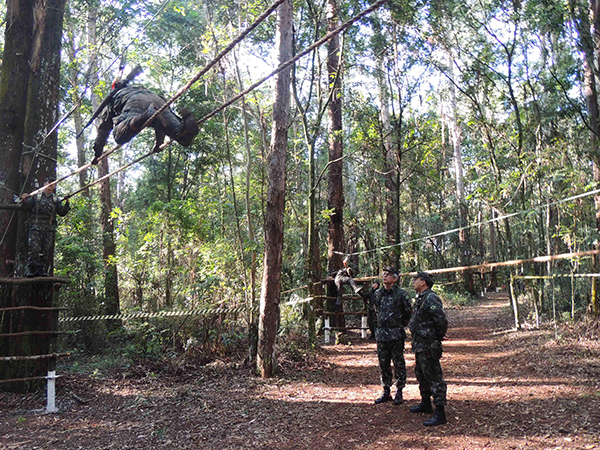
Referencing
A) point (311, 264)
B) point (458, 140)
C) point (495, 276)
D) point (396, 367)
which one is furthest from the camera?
point (458, 140)

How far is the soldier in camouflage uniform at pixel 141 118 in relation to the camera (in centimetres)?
478

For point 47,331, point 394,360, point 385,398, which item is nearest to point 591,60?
point 394,360

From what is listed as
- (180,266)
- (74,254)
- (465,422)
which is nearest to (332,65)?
(180,266)

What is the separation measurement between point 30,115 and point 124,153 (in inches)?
731

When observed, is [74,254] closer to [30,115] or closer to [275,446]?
[30,115]

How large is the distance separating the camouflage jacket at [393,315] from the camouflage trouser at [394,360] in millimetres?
91

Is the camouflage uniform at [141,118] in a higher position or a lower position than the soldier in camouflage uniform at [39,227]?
higher

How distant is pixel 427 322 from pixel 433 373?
0.51 metres

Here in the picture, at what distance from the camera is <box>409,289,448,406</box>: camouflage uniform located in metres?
4.28

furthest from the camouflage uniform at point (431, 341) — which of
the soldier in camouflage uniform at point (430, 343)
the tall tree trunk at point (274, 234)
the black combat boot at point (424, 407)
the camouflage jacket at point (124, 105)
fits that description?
the camouflage jacket at point (124, 105)

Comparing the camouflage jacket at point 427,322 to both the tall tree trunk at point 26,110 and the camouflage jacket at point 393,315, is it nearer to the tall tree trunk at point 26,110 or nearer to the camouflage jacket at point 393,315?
the camouflage jacket at point 393,315

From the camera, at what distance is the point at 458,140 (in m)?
26.0

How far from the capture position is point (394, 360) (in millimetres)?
5137

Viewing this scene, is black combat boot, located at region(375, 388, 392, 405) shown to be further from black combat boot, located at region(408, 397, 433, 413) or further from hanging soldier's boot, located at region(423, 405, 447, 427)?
hanging soldier's boot, located at region(423, 405, 447, 427)
